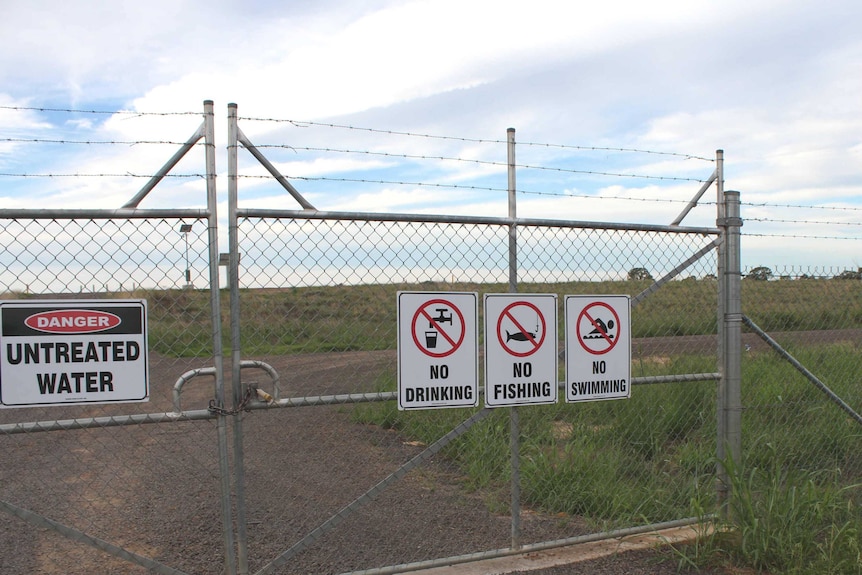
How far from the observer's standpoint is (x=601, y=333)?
4535 mm

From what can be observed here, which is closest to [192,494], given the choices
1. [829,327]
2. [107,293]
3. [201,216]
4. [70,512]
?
[70,512]

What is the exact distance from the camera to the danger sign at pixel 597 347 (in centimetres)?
443

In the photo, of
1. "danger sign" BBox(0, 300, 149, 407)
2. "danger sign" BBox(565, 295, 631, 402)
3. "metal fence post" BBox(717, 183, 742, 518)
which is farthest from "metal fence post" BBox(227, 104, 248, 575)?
"metal fence post" BBox(717, 183, 742, 518)

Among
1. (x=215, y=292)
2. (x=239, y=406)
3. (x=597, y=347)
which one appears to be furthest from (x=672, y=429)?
(x=215, y=292)

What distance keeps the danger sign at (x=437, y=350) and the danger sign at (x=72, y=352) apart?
1.32m

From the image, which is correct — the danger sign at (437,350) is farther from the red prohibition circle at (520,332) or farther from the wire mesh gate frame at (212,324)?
the wire mesh gate frame at (212,324)

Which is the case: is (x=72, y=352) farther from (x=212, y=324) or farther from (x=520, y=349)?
(x=520, y=349)

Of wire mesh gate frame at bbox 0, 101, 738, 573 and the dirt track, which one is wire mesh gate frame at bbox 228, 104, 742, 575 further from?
the dirt track

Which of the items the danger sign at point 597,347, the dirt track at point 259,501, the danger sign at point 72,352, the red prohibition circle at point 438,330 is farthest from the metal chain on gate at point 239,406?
the danger sign at point 597,347

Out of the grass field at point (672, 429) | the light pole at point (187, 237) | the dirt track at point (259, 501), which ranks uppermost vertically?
the light pole at point (187, 237)

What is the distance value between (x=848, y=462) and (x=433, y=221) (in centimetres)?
480

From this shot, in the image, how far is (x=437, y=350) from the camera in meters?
4.02

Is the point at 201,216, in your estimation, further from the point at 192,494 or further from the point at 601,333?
the point at 192,494

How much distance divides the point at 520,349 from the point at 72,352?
7.80 ft
